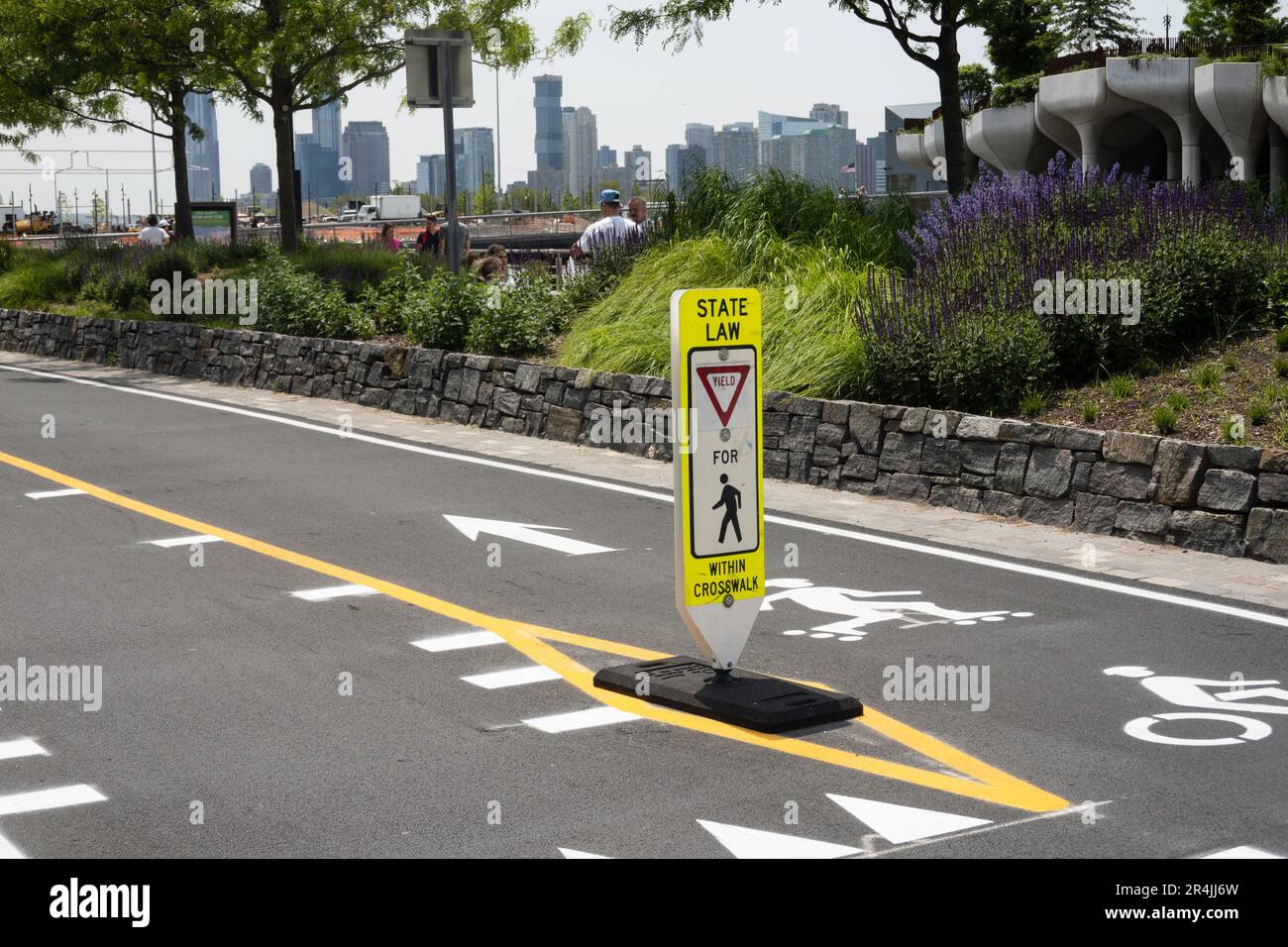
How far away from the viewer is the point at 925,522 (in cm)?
1078

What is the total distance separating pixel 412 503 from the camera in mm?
11688

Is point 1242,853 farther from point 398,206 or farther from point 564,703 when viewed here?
point 398,206

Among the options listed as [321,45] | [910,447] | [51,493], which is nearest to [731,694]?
[910,447]

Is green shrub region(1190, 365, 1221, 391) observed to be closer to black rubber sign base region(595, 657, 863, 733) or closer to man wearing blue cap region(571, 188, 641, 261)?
black rubber sign base region(595, 657, 863, 733)

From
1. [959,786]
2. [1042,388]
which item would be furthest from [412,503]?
[959,786]

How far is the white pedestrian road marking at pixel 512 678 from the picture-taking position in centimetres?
701

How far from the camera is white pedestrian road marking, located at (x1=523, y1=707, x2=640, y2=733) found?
6.38m

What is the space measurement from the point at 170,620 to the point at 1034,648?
4.43 meters

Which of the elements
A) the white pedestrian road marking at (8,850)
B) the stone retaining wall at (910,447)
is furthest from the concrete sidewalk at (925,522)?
the white pedestrian road marking at (8,850)

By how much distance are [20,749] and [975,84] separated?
48.5 metres

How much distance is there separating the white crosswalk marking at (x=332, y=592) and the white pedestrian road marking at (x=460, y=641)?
3.59ft

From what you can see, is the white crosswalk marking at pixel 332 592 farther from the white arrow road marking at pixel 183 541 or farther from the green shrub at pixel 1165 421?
the green shrub at pixel 1165 421

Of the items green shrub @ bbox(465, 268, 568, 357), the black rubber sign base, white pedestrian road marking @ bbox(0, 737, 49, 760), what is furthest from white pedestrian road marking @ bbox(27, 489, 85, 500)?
the black rubber sign base

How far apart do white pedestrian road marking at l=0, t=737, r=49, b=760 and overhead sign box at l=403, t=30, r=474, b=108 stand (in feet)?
41.3
